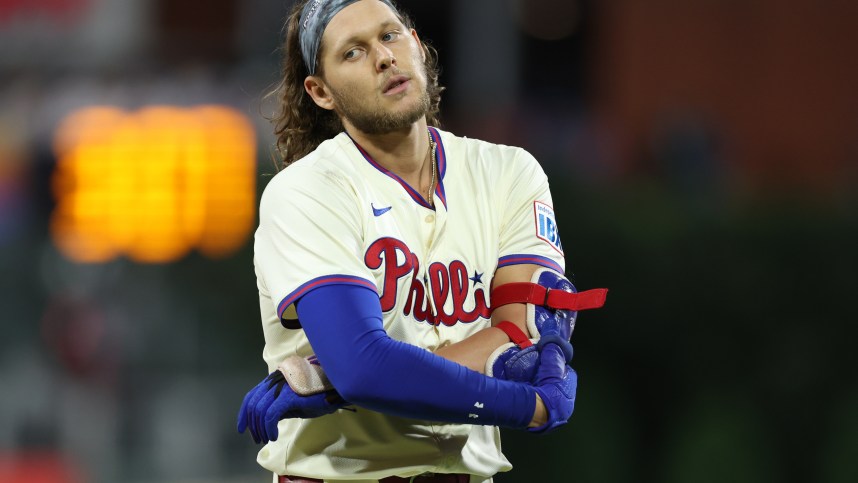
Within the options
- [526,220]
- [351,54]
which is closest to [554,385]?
[526,220]

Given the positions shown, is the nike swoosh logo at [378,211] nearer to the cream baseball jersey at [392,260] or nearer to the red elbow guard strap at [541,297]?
the cream baseball jersey at [392,260]

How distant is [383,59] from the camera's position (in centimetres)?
278

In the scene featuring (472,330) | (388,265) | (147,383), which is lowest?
(147,383)

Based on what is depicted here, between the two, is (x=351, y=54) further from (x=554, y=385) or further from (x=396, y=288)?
(x=554, y=385)

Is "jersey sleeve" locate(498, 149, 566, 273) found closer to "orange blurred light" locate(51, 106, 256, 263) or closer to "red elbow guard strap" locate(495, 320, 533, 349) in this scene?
"red elbow guard strap" locate(495, 320, 533, 349)

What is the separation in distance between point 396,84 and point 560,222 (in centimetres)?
360

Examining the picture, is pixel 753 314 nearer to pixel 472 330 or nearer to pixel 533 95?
pixel 472 330

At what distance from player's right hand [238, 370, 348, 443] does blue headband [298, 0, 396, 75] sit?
83 cm

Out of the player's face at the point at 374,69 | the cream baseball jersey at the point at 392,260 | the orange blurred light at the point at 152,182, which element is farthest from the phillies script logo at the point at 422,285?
the orange blurred light at the point at 152,182

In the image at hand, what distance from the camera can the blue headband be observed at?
2.88 meters

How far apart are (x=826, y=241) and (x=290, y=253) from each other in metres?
4.06

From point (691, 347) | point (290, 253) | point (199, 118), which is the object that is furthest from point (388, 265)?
point (199, 118)

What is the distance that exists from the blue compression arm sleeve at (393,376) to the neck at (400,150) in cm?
50

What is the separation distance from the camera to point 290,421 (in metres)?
2.79
